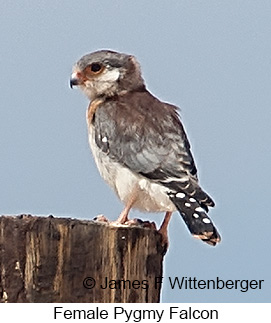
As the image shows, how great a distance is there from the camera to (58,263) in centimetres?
622

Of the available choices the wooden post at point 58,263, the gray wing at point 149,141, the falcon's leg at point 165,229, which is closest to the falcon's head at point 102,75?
the gray wing at point 149,141

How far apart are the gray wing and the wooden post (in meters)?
1.81

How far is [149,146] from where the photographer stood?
8.41m

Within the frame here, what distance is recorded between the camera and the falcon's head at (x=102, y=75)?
9.16 m

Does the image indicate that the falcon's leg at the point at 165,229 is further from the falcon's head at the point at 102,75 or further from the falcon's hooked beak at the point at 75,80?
the falcon's hooked beak at the point at 75,80

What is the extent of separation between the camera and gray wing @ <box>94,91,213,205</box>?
8.23m

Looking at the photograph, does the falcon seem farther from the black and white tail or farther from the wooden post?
the wooden post

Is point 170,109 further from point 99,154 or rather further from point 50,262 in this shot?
point 50,262

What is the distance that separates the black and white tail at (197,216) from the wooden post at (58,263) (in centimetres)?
132

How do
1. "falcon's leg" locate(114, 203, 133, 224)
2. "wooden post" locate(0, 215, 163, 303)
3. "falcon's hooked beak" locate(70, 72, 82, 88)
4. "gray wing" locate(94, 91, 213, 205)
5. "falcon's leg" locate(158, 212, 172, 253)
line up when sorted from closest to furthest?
"wooden post" locate(0, 215, 163, 303)
"falcon's leg" locate(158, 212, 172, 253)
"falcon's leg" locate(114, 203, 133, 224)
"gray wing" locate(94, 91, 213, 205)
"falcon's hooked beak" locate(70, 72, 82, 88)

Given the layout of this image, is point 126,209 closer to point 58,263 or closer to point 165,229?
point 165,229

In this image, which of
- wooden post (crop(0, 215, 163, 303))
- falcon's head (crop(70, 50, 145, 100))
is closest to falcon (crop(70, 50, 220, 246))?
falcon's head (crop(70, 50, 145, 100))

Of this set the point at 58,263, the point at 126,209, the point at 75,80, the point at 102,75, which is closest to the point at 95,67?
the point at 102,75
